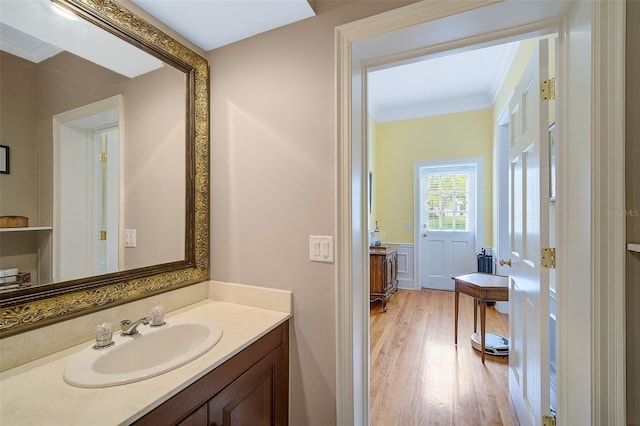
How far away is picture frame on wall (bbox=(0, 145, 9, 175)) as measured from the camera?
2.72ft

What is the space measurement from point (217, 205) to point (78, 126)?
0.65 m

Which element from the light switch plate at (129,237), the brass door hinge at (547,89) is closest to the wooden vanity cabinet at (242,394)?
the light switch plate at (129,237)

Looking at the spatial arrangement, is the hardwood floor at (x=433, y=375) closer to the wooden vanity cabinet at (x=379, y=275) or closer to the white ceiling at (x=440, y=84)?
the wooden vanity cabinet at (x=379, y=275)

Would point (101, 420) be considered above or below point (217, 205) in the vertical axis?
below

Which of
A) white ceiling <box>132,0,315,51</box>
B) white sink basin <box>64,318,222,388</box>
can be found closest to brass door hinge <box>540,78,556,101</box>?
white ceiling <box>132,0,315,51</box>

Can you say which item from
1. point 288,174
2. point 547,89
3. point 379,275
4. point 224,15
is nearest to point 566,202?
point 547,89

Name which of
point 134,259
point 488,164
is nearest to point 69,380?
point 134,259

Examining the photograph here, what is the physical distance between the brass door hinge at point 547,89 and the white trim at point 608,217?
355 mm

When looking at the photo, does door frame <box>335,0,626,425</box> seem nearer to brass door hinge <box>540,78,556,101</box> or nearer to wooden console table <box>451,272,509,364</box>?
brass door hinge <box>540,78,556,101</box>

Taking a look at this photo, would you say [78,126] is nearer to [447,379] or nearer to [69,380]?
[69,380]

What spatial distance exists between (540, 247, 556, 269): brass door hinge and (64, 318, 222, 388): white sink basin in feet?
4.51

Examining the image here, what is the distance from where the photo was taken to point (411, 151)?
4.27m

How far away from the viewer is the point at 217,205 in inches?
58.2

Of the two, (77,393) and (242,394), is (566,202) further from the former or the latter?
(77,393)
